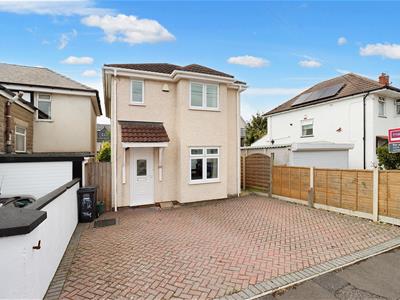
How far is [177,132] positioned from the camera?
11.1 meters

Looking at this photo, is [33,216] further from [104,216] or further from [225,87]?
[225,87]

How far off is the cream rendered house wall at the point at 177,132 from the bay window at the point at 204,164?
0.24m

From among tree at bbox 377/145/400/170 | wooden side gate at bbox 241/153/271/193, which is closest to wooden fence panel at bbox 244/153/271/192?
wooden side gate at bbox 241/153/271/193

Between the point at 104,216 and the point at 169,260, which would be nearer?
the point at 169,260

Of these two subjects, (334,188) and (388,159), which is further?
(388,159)

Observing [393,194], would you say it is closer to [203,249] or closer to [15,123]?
[203,249]

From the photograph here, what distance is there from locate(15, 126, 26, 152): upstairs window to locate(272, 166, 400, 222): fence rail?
1330cm

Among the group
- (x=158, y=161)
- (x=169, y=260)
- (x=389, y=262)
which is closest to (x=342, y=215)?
(x=389, y=262)

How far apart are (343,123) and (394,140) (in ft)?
31.6

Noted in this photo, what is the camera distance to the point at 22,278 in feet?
9.50

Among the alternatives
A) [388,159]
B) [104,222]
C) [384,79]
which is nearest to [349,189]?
[388,159]

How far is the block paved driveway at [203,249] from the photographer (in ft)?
13.7

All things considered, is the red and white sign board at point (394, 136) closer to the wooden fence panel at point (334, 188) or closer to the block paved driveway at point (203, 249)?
the wooden fence panel at point (334, 188)

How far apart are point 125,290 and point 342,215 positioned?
8420 millimetres
